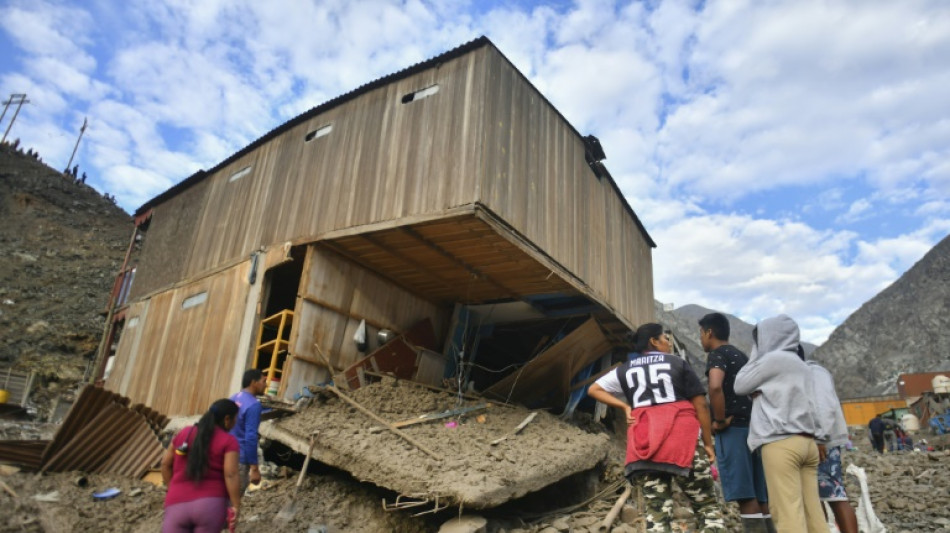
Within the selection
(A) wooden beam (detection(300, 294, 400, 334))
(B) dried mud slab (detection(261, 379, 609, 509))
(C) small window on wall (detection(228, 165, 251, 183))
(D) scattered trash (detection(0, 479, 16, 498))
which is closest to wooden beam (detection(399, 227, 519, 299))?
(A) wooden beam (detection(300, 294, 400, 334))

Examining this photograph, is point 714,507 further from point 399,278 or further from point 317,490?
point 399,278

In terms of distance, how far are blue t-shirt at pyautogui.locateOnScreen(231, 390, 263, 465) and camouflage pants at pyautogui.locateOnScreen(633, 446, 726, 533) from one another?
380cm

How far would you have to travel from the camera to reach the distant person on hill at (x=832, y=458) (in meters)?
4.18

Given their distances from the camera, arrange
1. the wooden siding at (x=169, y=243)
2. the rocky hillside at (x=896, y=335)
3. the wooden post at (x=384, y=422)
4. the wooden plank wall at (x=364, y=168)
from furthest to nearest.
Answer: the rocky hillside at (x=896, y=335)
the wooden siding at (x=169, y=243)
the wooden plank wall at (x=364, y=168)
the wooden post at (x=384, y=422)

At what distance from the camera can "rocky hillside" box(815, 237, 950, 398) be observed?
49.6m

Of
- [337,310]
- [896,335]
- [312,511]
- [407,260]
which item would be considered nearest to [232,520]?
[312,511]

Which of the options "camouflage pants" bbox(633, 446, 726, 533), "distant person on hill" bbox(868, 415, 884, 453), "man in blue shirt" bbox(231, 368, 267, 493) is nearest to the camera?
"camouflage pants" bbox(633, 446, 726, 533)

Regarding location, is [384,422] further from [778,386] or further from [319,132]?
[319,132]

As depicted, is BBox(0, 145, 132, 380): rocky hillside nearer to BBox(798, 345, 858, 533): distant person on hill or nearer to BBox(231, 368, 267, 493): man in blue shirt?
BBox(231, 368, 267, 493): man in blue shirt

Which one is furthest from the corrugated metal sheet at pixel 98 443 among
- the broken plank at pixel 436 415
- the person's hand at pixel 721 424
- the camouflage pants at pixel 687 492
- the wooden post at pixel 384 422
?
the person's hand at pixel 721 424

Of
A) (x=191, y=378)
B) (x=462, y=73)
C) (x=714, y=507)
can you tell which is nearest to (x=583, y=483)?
(x=714, y=507)

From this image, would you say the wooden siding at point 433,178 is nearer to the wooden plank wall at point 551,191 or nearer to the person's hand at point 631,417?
the wooden plank wall at point 551,191

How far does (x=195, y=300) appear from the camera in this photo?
11.5 meters

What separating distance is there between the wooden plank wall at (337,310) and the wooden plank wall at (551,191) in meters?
3.15
